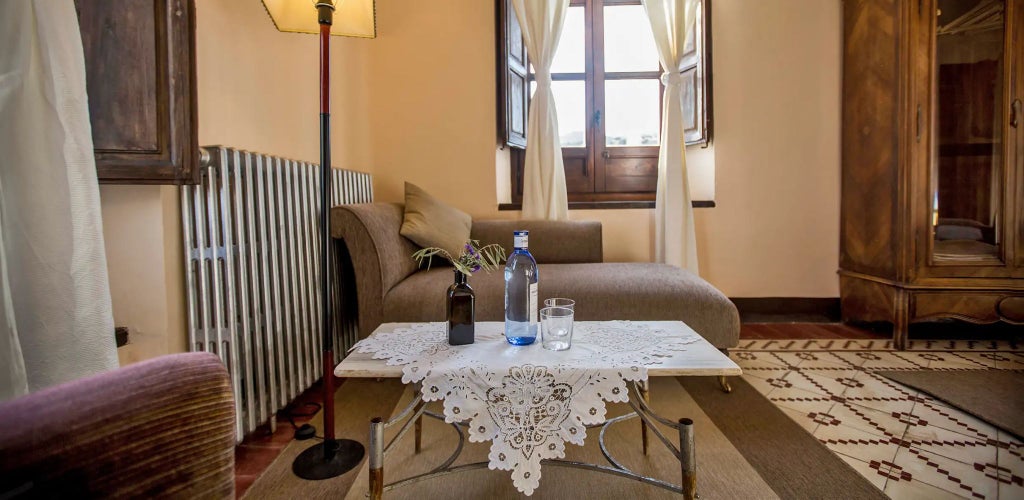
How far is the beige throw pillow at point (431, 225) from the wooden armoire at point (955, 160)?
7.57 ft

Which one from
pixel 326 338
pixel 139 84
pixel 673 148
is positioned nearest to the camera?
pixel 139 84

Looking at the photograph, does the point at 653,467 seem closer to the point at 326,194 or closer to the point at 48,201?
the point at 326,194

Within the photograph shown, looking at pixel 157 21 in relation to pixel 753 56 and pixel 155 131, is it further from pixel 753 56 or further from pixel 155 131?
pixel 753 56

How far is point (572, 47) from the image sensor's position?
339 centimetres

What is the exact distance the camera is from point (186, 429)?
522mm

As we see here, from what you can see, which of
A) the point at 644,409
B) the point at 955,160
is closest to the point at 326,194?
the point at 644,409

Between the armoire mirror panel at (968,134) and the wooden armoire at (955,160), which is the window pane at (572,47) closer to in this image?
the wooden armoire at (955,160)

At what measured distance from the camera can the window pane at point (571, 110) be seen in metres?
3.42

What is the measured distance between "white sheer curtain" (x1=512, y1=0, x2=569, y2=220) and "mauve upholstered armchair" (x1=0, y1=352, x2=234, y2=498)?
2621 mm

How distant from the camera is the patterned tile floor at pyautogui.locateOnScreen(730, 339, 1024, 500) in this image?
1.40m

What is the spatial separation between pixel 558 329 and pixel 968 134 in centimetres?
273

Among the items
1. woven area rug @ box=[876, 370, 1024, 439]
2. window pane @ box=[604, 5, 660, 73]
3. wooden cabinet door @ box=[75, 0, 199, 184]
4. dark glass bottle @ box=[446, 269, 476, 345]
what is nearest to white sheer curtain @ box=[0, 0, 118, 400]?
wooden cabinet door @ box=[75, 0, 199, 184]

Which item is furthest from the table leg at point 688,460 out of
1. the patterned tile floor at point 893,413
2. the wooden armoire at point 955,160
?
the wooden armoire at point 955,160

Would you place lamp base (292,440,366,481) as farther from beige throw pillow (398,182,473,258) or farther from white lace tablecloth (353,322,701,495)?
beige throw pillow (398,182,473,258)
